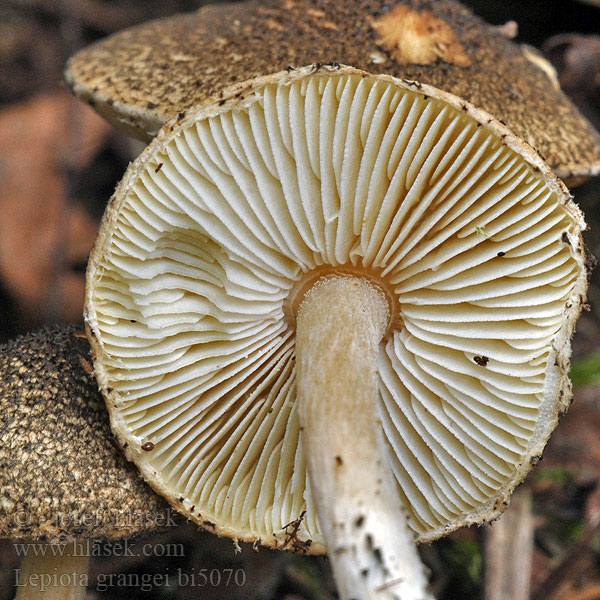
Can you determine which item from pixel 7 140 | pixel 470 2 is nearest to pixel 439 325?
pixel 470 2

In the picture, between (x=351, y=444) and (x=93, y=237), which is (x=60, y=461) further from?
(x=93, y=237)

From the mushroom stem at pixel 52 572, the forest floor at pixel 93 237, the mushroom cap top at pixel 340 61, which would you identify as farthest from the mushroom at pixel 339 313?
the forest floor at pixel 93 237

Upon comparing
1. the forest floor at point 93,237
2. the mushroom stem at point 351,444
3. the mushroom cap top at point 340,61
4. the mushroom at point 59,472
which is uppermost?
the mushroom cap top at point 340,61

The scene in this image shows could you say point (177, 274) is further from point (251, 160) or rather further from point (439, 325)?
point (439, 325)

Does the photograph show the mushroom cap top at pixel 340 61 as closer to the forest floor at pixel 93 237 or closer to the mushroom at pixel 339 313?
the mushroom at pixel 339 313

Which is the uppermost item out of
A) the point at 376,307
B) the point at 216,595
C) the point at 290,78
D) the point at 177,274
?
the point at 290,78

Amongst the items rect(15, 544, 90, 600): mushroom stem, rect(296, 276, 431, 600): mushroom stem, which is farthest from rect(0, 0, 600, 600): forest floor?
rect(296, 276, 431, 600): mushroom stem

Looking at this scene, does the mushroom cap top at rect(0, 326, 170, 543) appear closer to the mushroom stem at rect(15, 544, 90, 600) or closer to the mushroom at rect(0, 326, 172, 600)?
the mushroom at rect(0, 326, 172, 600)
